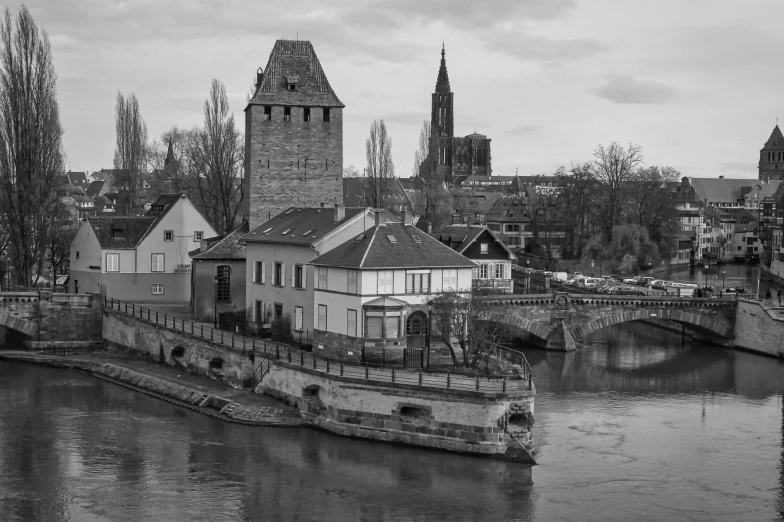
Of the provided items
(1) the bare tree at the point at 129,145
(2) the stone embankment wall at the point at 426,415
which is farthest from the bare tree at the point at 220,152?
(2) the stone embankment wall at the point at 426,415

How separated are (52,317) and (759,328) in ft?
136

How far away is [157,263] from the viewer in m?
66.9

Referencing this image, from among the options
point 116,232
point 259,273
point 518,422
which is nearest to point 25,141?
point 116,232

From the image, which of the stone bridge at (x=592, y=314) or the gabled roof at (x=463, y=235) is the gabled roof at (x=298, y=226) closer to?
the stone bridge at (x=592, y=314)

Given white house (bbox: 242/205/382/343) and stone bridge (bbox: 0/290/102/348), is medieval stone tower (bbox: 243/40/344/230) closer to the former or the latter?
white house (bbox: 242/205/382/343)

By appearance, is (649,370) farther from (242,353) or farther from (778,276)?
(778,276)

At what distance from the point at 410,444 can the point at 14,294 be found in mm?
29771

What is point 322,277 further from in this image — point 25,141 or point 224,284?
point 25,141

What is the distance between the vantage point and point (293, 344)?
50531mm

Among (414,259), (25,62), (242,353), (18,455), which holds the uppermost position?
(25,62)

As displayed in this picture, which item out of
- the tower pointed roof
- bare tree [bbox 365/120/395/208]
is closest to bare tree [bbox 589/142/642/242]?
bare tree [bbox 365/120/395/208]

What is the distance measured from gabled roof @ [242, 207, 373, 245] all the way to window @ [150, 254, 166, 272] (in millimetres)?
11740

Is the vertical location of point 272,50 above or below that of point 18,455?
above

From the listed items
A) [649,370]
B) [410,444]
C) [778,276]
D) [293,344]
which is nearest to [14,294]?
[293,344]
